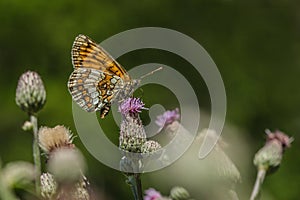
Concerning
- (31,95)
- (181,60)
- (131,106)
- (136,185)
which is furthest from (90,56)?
(181,60)

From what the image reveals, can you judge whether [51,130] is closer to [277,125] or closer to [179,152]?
[179,152]

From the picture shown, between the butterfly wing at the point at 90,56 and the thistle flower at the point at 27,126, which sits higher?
the butterfly wing at the point at 90,56

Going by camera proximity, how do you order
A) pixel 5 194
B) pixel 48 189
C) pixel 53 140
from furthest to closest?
pixel 53 140, pixel 48 189, pixel 5 194

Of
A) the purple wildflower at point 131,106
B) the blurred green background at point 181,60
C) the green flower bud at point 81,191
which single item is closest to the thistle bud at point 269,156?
the purple wildflower at point 131,106

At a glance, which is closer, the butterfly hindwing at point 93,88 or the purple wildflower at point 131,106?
the purple wildflower at point 131,106

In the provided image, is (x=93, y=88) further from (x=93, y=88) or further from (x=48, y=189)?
(x=48, y=189)

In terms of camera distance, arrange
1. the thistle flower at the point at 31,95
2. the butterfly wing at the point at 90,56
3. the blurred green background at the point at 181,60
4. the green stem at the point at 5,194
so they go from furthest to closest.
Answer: the blurred green background at the point at 181,60 → the butterfly wing at the point at 90,56 → the thistle flower at the point at 31,95 → the green stem at the point at 5,194

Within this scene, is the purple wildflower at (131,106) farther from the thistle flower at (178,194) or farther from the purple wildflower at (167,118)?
the thistle flower at (178,194)

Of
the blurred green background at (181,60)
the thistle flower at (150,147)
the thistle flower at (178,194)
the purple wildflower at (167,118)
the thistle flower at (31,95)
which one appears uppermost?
the blurred green background at (181,60)
